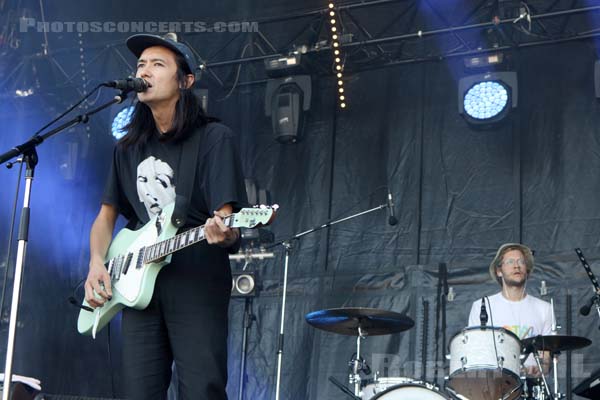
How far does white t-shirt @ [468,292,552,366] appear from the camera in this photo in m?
6.81

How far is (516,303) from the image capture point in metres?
6.94

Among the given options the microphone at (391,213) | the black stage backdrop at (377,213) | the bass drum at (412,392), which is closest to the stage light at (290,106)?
the black stage backdrop at (377,213)

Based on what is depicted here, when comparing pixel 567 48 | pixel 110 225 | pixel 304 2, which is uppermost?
pixel 304 2

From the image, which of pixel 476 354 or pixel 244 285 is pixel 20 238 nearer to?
pixel 476 354

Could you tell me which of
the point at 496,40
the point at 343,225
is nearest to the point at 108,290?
the point at 343,225

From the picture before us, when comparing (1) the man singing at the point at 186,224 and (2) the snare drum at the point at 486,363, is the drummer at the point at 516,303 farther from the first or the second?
(1) the man singing at the point at 186,224

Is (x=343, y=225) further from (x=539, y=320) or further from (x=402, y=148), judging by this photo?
(x=539, y=320)

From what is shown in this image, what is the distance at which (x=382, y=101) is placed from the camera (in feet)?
28.2

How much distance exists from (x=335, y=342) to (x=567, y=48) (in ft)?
10.7

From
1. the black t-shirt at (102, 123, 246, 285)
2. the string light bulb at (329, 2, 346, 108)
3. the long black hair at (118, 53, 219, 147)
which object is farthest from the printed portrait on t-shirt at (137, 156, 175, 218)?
the string light bulb at (329, 2, 346, 108)

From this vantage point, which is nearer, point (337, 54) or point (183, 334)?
point (183, 334)

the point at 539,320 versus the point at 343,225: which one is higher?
the point at 343,225

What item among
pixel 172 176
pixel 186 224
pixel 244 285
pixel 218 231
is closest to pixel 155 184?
pixel 172 176

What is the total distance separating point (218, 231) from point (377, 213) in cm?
499
